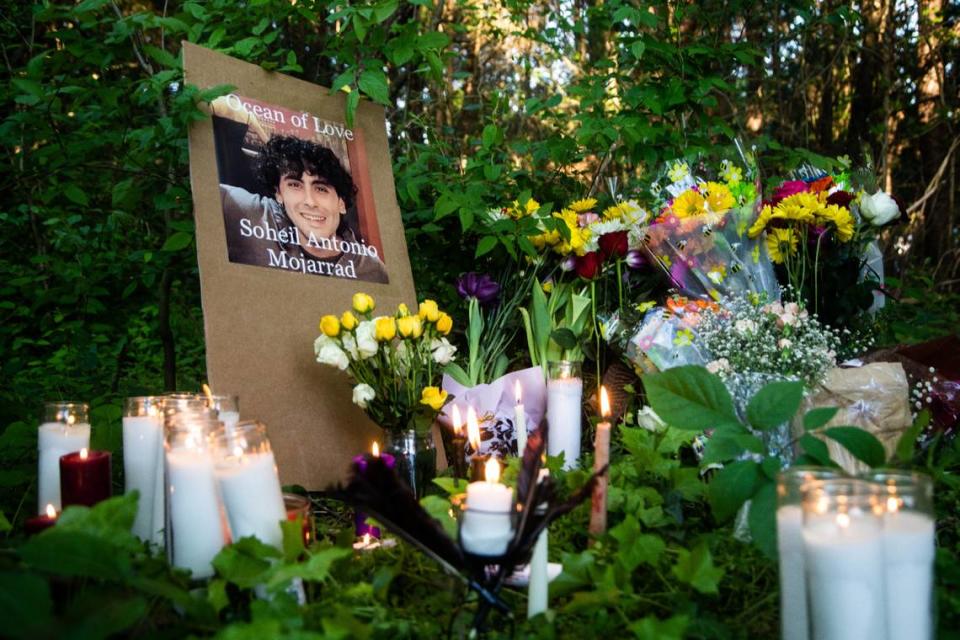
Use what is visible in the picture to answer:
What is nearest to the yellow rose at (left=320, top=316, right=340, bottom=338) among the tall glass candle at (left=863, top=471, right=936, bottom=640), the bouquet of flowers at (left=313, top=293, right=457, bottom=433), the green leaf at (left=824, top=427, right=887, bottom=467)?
the bouquet of flowers at (left=313, top=293, right=457, bottom=433)

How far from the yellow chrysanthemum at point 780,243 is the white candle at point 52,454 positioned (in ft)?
6.05

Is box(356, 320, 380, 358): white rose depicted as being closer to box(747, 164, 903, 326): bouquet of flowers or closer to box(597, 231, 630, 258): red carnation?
box(597, 231, 630, 258): red carnation

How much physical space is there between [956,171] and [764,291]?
385cm

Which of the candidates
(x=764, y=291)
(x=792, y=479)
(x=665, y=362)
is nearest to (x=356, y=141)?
(x=665, y=362)

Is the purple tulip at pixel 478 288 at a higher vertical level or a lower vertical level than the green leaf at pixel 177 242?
lower

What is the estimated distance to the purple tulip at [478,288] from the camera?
97.2 inches

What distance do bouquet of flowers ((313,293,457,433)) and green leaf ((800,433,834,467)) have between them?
94cm

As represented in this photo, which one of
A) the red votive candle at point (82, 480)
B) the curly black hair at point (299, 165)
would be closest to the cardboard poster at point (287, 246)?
the curly black hair at point (299, 165)

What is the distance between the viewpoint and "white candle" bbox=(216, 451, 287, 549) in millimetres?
1103

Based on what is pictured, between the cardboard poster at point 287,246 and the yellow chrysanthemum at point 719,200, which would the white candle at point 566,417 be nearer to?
the cardboard poster at point 287,246

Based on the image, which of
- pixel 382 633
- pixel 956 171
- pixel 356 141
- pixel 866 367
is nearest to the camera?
pixel 382 633

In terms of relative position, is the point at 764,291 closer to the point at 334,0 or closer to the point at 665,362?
the point at 665,362

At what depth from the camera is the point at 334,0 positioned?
2.05 meters

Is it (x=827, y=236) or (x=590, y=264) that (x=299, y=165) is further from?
(x=827, y=236)
